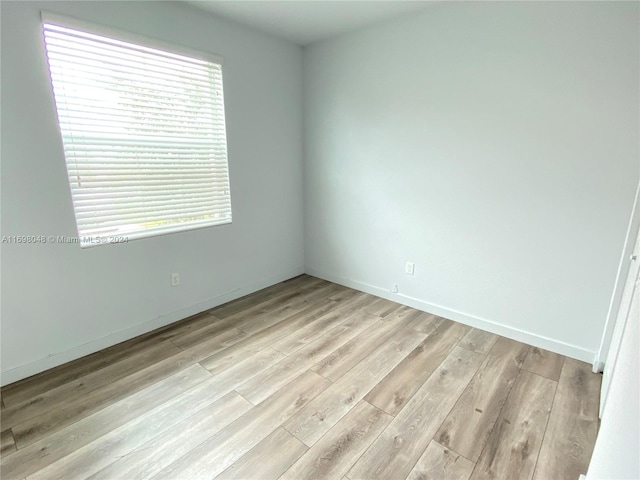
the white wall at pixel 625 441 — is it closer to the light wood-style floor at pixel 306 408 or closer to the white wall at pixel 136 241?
the light wood-style floor at pixel 306 408

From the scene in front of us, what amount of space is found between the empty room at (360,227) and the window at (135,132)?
15 mm

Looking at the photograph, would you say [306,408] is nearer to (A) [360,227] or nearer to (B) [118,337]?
(B) [118,337]

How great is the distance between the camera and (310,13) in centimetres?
254

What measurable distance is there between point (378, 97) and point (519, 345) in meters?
2.39

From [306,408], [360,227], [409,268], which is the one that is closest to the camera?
[306,408]

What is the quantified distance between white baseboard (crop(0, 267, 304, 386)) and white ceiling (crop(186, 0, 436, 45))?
245 centimetres

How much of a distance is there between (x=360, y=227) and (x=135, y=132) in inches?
84.0

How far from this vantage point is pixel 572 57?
1981mm

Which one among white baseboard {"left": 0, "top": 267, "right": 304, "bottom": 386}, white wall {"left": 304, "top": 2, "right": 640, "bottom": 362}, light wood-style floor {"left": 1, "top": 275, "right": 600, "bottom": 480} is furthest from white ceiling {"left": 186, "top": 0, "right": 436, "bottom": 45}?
light wood-style floor {"left": 1, "top": 275, "right": 600, "bottom": 480}

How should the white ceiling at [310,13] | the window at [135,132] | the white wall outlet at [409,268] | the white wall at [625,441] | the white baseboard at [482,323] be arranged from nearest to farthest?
the white wall at [625,441] → the window at [135,132] → the white baseboard at [482,323] → the white ceiling at [310,13] → the white wall outlet at [409,268]

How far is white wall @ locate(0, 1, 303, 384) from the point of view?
73.4 inches

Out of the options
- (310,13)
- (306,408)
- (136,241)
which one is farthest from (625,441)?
(310,13)

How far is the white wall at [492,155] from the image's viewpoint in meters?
1.96

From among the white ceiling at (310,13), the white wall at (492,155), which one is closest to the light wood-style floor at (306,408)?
the white wall at (492,155)
